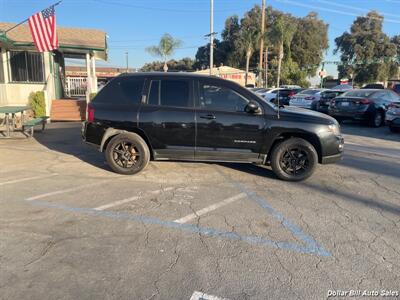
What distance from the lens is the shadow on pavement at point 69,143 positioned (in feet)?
26.6

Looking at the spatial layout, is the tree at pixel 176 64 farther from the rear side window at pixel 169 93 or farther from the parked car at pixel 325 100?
the rear side window at pixel 169 93

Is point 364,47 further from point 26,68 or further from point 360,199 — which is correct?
point 360,199

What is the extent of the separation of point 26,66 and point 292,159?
14140mm

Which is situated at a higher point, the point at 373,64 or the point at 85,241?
the point at 373,64

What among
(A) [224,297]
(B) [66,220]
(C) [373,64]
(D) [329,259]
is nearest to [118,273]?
(A) [224,297]

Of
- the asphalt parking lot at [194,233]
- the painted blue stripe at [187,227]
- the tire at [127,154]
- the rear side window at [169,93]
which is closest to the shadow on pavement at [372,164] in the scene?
the asphalt parking lot at [194,233]

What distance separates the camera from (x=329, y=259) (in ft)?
12.0

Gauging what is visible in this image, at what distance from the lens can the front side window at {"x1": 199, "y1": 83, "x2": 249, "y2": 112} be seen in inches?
251

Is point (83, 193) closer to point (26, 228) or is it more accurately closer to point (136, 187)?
point (136, 187)

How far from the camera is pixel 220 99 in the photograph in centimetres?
640

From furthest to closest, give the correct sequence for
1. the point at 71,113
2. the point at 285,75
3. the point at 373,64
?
the point at 373,64, the point at 285,75, the point at 71,113

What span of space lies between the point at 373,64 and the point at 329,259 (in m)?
62.4

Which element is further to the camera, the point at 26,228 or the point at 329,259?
the point at 26,228

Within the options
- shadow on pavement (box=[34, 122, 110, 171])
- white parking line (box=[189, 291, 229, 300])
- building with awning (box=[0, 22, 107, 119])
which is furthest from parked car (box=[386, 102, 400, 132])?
building with awning (box=[0, 22, 107, 119])
